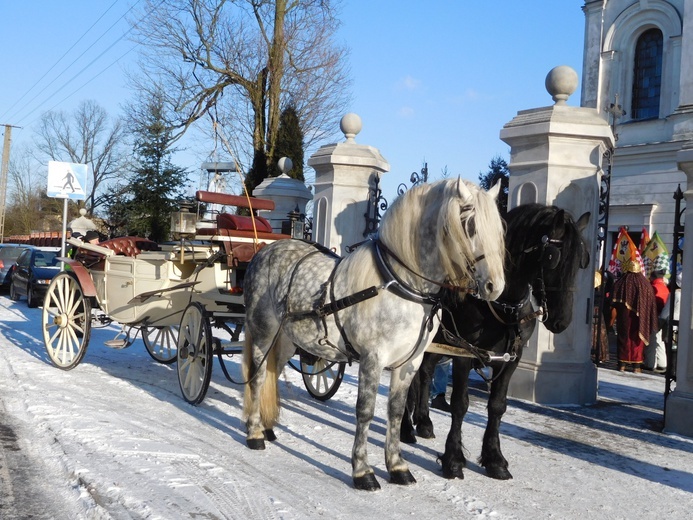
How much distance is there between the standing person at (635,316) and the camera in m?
11.3

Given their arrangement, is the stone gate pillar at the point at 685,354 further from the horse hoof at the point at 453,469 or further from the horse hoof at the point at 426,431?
the horse hoof at the point at 453,469

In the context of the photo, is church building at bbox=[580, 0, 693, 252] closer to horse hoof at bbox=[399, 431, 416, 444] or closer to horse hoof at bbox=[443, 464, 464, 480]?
horse hoof at bbox=[399, 431, 416, 444]

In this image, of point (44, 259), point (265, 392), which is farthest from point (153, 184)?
point (265, 392)

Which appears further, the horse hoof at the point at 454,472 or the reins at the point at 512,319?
the reins at the point at 512,319

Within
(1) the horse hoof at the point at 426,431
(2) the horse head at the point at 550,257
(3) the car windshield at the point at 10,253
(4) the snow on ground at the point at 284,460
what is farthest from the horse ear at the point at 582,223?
(3) the car windshield at the point at 10,253

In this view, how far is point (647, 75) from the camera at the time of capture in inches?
976

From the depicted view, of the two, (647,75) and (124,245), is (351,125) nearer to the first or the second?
(124,245)

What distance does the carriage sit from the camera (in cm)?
712

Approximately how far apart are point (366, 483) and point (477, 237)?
1.79 m

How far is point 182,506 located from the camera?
13.8 ft

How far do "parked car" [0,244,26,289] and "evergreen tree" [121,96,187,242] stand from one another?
3823 mm

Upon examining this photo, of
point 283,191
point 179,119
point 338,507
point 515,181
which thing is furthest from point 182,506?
point 179,119

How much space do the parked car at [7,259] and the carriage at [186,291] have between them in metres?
13.4

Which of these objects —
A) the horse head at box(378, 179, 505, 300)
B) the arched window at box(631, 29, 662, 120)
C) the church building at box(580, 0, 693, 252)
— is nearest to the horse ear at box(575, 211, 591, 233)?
the horse head at box(378, 179, 505, 300)
